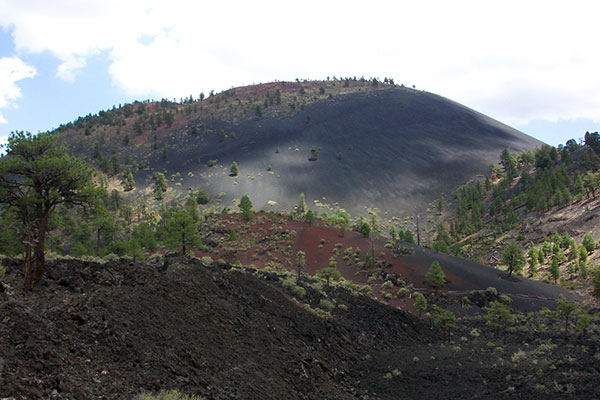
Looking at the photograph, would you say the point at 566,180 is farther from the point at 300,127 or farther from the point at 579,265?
the point at 300,127

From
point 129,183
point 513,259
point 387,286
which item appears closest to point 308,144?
point 129,183

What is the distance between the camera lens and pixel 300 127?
160 meters

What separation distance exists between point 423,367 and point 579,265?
162 ft

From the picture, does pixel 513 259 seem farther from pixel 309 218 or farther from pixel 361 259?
pixel 309 218

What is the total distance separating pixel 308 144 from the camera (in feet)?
493

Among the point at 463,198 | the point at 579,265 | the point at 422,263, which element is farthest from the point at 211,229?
the point at 463,198

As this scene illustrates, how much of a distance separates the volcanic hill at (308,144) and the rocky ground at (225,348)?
86.2m

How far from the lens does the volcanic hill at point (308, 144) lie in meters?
123

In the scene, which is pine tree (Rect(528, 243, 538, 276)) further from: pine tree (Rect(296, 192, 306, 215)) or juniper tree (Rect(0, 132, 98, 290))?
juniper tree (Rect(0, 132, 98, 290))

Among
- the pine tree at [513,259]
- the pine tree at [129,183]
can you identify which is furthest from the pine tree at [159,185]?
the pine tree at [513,259]

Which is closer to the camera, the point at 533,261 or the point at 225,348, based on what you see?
the point at 225,348

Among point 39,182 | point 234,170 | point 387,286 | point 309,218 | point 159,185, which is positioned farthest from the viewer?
point 234,170

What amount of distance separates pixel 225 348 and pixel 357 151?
13430 cm

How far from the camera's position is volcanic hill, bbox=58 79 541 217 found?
123 meters
